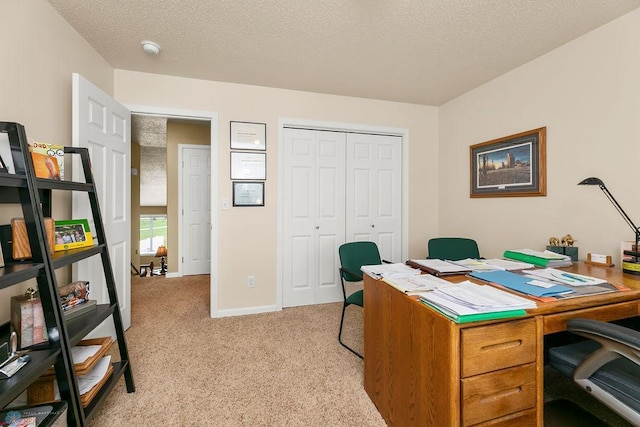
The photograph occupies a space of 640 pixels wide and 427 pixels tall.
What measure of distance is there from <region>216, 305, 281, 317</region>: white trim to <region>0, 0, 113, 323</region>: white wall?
1.36 m

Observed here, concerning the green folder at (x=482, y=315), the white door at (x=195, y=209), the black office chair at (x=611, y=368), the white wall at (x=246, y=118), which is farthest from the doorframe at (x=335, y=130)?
the black office chair at (x=611, y=368)

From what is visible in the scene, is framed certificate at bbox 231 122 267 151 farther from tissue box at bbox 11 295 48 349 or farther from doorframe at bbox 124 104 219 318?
tissue box at bbox 11 295 48 349

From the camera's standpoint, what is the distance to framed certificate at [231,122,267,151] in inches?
114

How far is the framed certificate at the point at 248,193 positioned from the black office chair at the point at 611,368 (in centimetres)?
259

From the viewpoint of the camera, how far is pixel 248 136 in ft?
9.62

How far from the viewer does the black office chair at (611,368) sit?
3.01 feet

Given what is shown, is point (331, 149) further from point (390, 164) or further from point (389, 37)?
point (389, 37)

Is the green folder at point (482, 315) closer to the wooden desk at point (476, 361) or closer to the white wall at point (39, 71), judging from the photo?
the wooden desk at point (476, 361)

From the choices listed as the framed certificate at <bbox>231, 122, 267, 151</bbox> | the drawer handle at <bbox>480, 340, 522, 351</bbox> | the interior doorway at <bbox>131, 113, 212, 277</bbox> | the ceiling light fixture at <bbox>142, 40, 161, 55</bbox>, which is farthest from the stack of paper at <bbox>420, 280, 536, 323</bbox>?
the interior doorway at <bbox>131, 113, 212, 277</bbox>

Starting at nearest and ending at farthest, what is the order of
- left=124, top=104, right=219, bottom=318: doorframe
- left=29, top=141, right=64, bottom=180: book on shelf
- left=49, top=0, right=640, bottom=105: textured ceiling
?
left=29, top=141, right=64, bottom=180: book on shelf, left=49, top=0, right=640, bottom=105: textured ceiling, left=124, top=104, right=219, bottom=318: doorframe

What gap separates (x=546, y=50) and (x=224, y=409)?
3533 millimetres

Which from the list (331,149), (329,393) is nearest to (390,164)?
(331,149)

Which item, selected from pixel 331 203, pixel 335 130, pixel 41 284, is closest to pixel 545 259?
pixel 331 203

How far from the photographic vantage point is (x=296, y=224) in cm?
319
